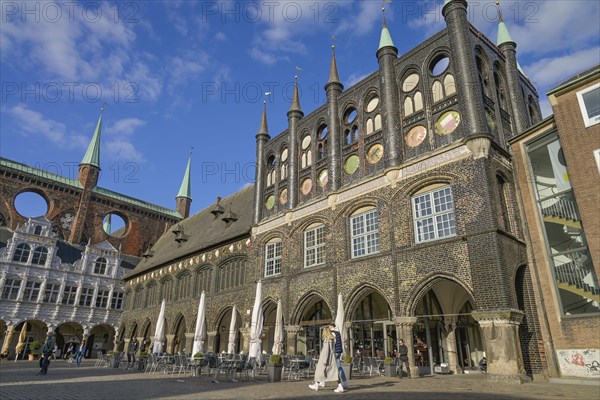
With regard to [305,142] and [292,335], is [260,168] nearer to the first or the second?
[305,142]

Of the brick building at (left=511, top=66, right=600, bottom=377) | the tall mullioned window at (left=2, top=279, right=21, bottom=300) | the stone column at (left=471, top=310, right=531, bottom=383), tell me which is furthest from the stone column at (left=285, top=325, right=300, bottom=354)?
the tall mullioned window at (left=2, top=279, right=21, bottom=300)

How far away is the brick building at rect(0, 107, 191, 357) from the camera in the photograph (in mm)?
36906

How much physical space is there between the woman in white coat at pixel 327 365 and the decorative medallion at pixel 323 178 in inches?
467

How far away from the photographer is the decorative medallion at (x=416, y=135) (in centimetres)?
1806

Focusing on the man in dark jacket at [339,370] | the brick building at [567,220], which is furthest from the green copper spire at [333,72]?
the man in dark jacket at [339,370]

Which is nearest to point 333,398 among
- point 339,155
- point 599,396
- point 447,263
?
point 599,396

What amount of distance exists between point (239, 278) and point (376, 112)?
46.6ft

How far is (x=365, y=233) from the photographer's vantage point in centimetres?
1916

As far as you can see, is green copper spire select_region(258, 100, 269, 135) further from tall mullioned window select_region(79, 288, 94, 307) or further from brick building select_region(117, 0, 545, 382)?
tall mullioned window select_region(79, 288, 94, 307)

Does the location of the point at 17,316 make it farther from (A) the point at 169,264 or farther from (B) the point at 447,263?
(B) the point at 447,263

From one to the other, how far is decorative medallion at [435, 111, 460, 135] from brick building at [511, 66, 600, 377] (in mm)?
3081

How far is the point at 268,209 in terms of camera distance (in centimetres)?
2605

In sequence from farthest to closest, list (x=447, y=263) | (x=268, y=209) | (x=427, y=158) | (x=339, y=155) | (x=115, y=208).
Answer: (x=115, y=208) < (x=268, y=209) < (x=339, y=155) < (x=427, y=158) < (x=447, y=263)

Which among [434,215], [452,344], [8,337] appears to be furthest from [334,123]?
[8,337]
